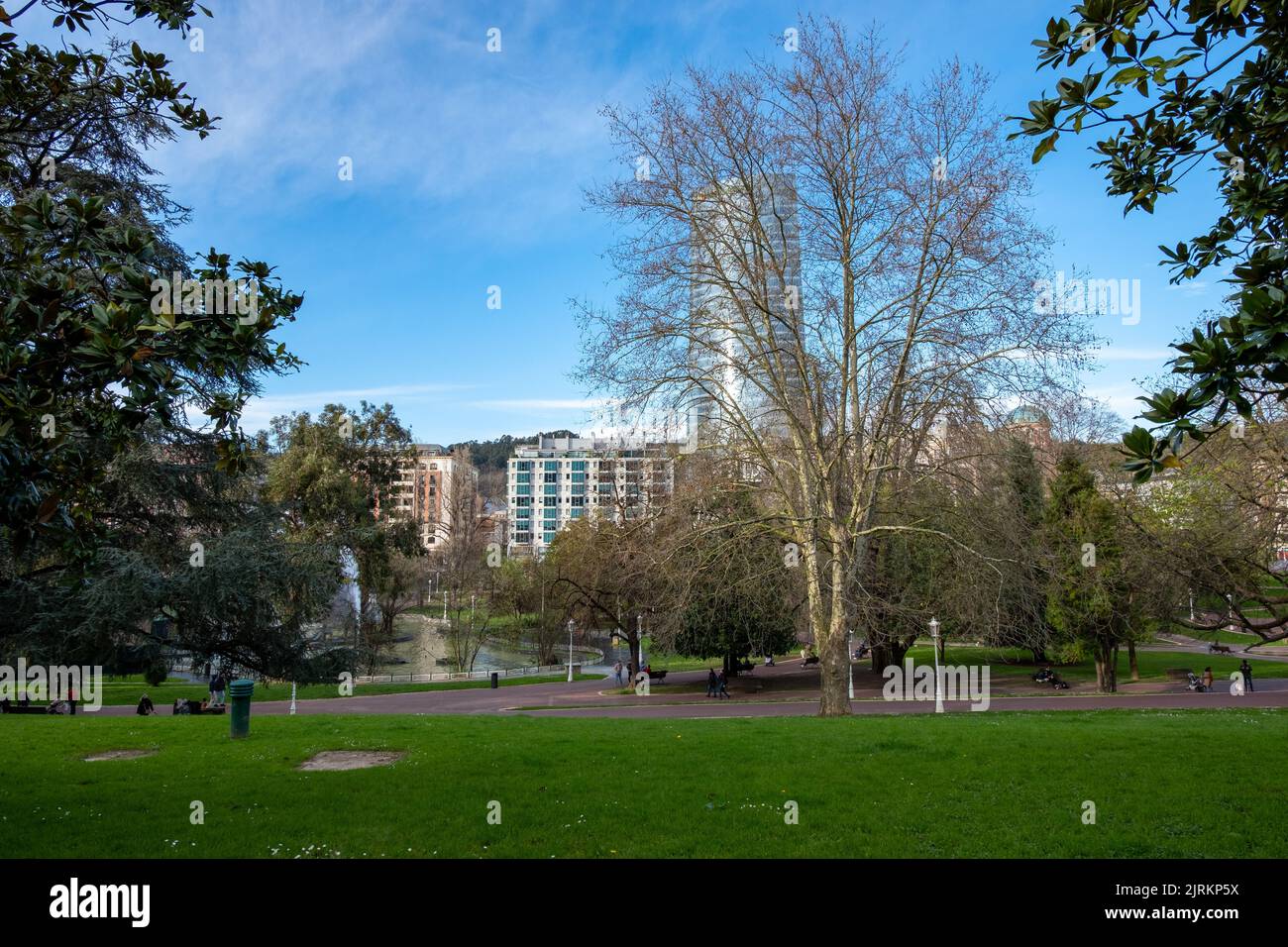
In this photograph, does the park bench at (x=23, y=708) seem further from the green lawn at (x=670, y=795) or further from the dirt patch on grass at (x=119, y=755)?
the dirt patch on grass at (x=119, y=755)

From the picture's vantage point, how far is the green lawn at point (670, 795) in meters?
6.14

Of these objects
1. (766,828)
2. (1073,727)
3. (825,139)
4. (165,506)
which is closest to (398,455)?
(165,506)

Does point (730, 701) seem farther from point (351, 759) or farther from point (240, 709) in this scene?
point (351, 759)

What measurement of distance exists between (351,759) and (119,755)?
3.24 metres

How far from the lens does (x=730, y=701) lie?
30812 mm

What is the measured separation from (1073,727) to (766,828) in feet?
28.3

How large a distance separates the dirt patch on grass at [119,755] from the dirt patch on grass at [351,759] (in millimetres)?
2291

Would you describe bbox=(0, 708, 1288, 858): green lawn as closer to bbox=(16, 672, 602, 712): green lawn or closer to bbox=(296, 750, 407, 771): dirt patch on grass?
bbox=(296, 750, 407, 771): dirt patch on grass

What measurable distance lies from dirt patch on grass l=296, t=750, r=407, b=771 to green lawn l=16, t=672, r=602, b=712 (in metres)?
21.7

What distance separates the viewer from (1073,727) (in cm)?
1303

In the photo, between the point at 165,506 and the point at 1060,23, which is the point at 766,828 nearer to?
the point at 1060,23
